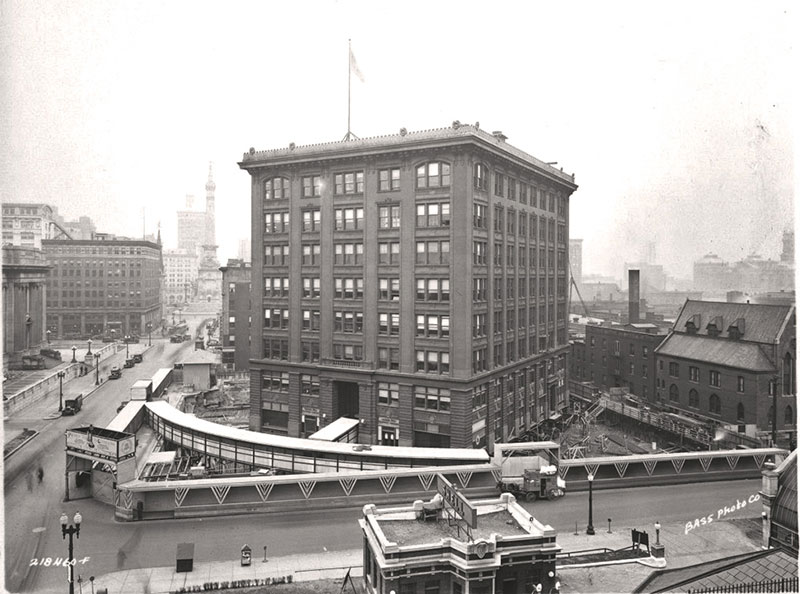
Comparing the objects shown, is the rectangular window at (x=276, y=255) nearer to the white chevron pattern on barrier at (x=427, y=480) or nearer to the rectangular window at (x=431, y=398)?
the rectangular window at (x=431, y=398)

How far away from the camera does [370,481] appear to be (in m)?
27.6

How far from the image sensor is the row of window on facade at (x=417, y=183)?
129 feet

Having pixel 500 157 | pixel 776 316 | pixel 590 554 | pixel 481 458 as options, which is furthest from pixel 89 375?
pixel 776 316

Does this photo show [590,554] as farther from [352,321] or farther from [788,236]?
[352,321]

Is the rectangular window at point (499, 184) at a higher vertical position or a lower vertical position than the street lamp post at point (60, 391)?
higher

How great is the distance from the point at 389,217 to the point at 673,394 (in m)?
31.6

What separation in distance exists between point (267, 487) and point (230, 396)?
26.8 meters

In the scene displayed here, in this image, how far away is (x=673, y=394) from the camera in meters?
53.8

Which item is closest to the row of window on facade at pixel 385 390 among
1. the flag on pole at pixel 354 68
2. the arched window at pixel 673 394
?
the flag on pole at pixel 354 68

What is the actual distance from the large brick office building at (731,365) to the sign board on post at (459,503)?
31.0 meters

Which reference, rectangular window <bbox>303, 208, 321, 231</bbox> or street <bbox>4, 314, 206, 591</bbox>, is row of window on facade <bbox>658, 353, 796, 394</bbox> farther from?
street <bbox>4, 314, 206, 591</bbox>

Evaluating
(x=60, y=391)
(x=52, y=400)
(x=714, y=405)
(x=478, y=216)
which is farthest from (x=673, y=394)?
(x=52, y=400)

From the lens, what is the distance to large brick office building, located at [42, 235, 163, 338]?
111 ft

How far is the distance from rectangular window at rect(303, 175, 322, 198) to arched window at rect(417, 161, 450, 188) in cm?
779
